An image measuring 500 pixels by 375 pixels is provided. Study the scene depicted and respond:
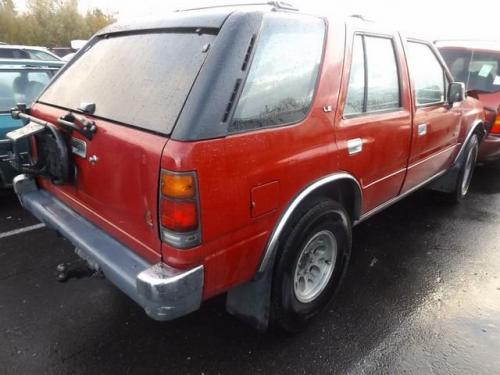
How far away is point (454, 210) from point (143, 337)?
378 centimetres

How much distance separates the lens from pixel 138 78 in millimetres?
2098

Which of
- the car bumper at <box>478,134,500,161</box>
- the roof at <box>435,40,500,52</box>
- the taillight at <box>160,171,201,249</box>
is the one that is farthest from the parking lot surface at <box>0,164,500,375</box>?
the roof at <box>435,40,500,52</box>

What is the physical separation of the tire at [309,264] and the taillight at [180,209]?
64 cm

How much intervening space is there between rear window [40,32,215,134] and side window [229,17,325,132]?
0.27 metres

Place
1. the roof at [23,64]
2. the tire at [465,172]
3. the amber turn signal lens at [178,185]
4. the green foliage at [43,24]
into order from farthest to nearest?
the green foliage at [43,24], the roof at [23,64], the tire at [465,172], the amber turn signal lens at [178,185]

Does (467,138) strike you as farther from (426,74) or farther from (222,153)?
(222,153)

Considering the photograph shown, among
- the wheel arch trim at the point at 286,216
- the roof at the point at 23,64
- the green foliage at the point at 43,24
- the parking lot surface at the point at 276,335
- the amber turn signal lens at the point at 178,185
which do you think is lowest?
the parking lot surface at the point at 276,335

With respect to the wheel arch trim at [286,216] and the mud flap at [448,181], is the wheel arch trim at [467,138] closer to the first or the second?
the mud flap at [448,181]

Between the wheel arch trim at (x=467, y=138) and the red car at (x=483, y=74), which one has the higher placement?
the red car at (x=483, y=74)

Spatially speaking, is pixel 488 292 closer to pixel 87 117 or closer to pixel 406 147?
pixel 406 147

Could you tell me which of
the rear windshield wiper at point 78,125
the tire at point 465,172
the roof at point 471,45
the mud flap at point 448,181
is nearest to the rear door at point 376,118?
the rear windshield wiper at point 78,125

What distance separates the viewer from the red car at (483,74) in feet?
17.4

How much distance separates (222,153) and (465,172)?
3.93m

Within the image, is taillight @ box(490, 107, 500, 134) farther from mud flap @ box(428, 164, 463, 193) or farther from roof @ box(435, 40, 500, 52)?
mud flap @ box(428, 164, 463, 193)
